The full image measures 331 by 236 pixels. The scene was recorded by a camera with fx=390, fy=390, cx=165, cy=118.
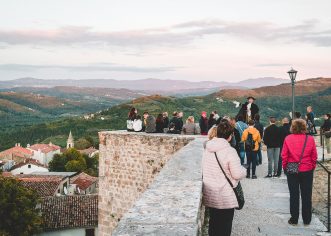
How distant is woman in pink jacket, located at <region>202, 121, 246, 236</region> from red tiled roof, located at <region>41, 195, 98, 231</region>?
30650 millimetres

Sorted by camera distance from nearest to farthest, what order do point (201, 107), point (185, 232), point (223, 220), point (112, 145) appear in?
point (185, 232) < point (223, 220) < point (112, 145) < point (201, 107)

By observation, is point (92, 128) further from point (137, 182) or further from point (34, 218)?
point (137, 182)

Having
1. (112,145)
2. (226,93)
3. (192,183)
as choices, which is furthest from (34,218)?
(226,93)

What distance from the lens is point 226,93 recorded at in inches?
3880

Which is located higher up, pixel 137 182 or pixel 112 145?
pixel 112 145

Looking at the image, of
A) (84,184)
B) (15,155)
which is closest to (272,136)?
(84,184)

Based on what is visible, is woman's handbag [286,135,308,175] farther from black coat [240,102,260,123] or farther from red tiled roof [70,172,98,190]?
red tiled roof [70,172,98,190]

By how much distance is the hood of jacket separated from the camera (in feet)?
14.3

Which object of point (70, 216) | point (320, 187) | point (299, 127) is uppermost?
point (299, 127)

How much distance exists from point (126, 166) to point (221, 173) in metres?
8.16

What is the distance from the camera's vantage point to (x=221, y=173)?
4340 mm

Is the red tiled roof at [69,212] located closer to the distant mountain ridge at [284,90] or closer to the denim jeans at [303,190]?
the denim jeans at [303,190]

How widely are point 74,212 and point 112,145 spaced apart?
23723mm

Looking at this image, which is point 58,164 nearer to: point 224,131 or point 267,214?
point 267,214
